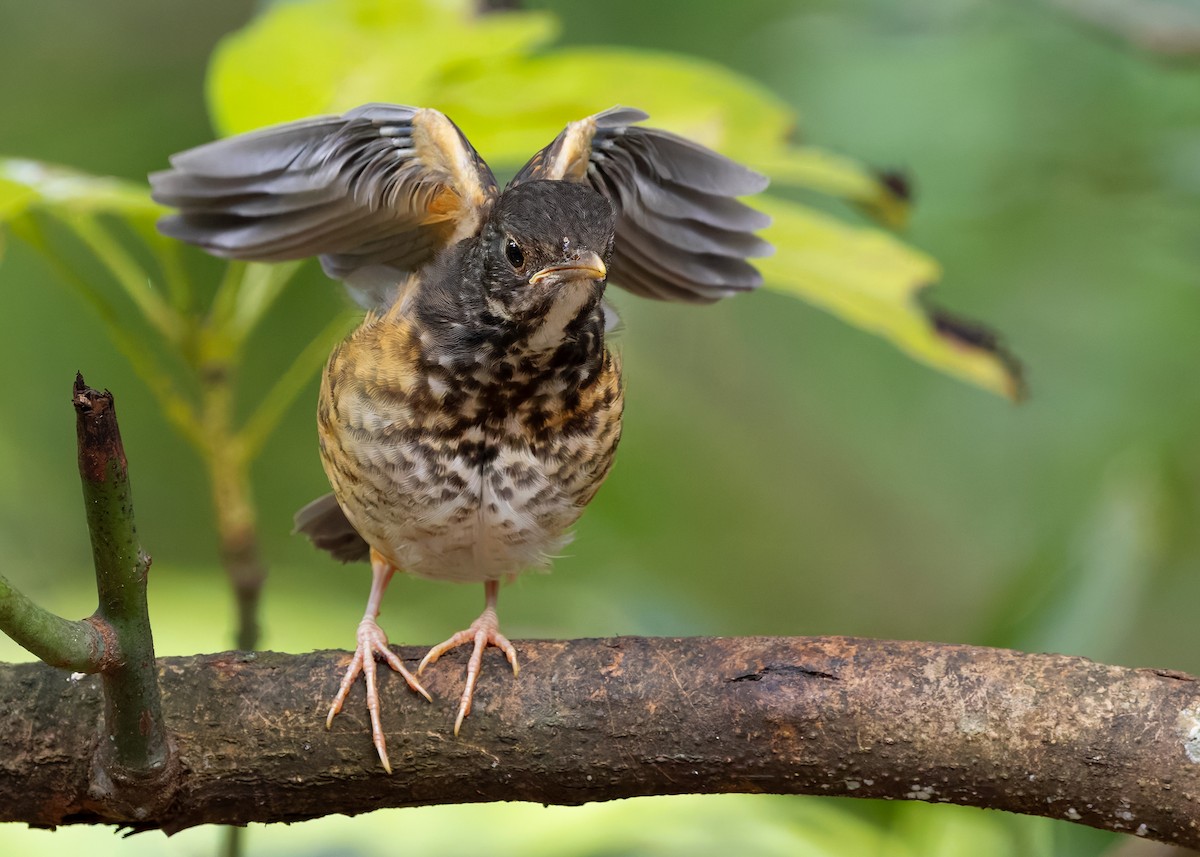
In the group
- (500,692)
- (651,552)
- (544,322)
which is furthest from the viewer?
(651,552)

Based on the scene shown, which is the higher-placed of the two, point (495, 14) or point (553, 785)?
point (495, 14)

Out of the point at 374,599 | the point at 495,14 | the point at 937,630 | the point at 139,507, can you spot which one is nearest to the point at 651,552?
the point at 937,630

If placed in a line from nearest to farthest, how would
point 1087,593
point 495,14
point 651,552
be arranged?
A: 1. point 495,14
2. point 1087,593
3. point 651,552

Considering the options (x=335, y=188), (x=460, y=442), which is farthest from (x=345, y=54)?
(x=460, y=442)

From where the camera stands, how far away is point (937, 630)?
488 centimetres

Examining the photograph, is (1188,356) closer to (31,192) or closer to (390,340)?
(390,340)

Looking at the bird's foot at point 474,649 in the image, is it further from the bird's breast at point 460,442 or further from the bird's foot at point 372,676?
the bird's breast at point 460,442

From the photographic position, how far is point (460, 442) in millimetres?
2174

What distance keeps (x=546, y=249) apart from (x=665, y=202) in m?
0.55

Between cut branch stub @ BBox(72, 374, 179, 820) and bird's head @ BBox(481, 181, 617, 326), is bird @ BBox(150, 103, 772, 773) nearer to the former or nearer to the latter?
bird's head @ BBox(481, 181, 617, 326)

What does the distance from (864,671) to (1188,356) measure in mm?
3631

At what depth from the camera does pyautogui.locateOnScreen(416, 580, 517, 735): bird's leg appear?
1840 millimetres

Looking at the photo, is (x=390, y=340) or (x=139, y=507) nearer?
(x=390, y=340)

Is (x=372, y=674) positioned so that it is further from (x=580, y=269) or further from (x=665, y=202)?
(x=665, y=202)
